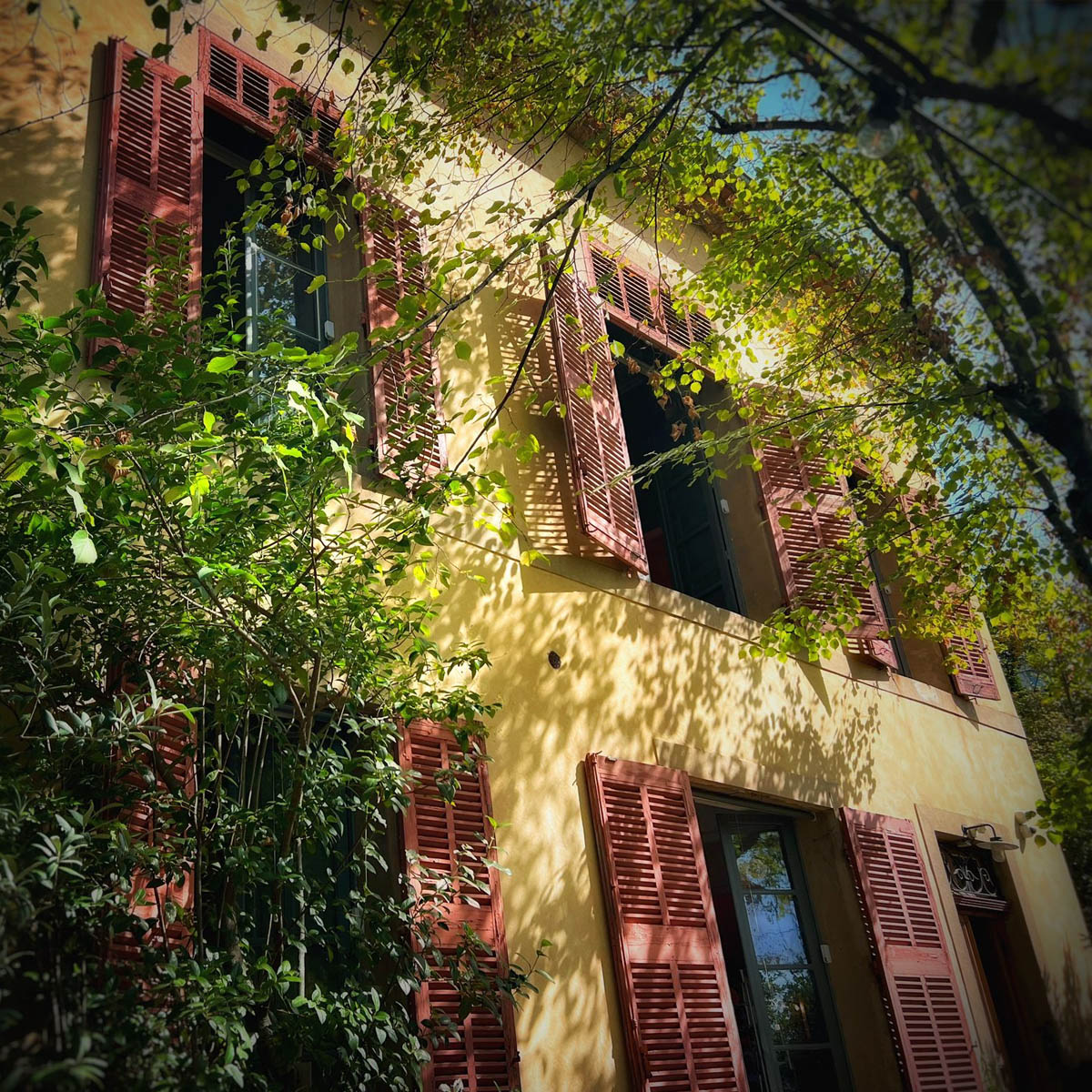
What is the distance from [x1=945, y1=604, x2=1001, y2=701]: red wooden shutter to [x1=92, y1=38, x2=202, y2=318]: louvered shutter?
581 centimetres

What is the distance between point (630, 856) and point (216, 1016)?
2.57 metres

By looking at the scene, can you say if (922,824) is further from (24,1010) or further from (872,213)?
(24,1010)

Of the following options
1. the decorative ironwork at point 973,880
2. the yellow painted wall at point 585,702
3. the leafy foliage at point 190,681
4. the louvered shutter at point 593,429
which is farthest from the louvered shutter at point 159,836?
the decorative ironwork at point 973,880

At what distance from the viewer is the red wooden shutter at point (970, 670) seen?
762 centimetres

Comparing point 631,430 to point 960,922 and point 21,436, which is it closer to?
point 960,922

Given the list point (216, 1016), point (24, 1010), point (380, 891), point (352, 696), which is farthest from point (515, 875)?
point (24, 1010)

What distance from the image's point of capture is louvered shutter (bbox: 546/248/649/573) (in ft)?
17.1

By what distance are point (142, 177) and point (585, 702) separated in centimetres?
298

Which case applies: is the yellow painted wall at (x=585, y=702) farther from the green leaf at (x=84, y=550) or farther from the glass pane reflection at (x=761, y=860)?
the green leaf at (x=84, y=550)

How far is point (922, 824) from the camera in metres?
6.57

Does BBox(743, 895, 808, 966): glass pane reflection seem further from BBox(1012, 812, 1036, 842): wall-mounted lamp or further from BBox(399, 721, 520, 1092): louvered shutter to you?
BBox(1012, 812, 1036, 842): wall-mounted lamp

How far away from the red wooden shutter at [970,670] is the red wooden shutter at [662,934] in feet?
11.6

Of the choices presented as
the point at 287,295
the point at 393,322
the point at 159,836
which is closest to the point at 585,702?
the point at 393,322

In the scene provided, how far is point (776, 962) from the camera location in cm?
548
